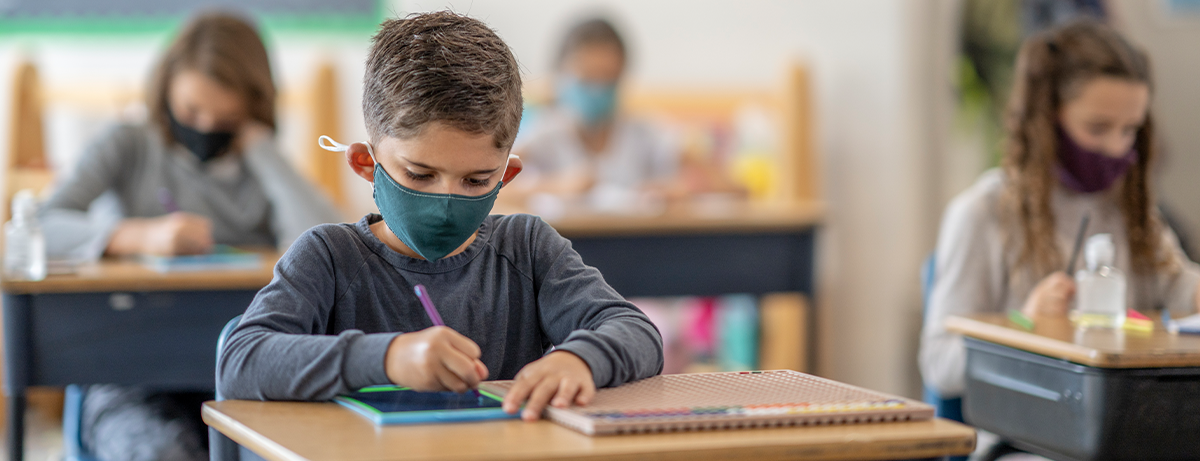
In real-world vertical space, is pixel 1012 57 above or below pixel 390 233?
above

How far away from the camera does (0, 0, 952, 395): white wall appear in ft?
12.1

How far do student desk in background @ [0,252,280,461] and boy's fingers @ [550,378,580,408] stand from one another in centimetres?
109

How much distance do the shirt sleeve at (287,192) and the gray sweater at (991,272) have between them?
4.24ft

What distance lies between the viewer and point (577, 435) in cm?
82

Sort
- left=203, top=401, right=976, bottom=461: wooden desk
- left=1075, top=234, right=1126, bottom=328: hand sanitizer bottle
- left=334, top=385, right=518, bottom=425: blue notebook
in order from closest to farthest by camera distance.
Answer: left=203, top=401, right=976, bottom=461: wooden desk, left=334, top=385, right=518, bottom=425: blue notebook, left=1075, top=234, right=1126, bottom=328: hand sanitizer bottle

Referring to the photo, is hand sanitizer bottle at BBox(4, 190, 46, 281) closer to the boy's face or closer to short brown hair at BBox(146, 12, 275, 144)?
short brown hair at BBox(146, 12, 275, 144)

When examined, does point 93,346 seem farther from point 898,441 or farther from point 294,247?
point 898,441

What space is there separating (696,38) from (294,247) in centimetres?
303

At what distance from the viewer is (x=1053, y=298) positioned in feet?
5.88

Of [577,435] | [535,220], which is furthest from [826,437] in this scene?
[535,220]

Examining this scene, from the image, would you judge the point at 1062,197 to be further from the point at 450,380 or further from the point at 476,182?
the point at 450,380

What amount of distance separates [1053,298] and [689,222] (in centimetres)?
122

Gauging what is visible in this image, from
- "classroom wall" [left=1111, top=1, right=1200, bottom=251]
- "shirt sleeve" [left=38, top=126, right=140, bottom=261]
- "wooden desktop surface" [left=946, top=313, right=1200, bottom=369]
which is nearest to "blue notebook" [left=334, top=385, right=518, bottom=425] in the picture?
"wooden desktop surface" [left=946, top=313, right=1200, bottom=369]

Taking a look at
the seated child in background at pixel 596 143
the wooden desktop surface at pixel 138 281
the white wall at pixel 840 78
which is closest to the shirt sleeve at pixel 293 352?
the wooden desktop surface at pixel 138 281
